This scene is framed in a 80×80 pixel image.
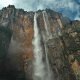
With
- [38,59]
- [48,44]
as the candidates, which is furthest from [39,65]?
[48,44]

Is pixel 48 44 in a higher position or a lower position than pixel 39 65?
higher

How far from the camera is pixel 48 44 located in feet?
55.1

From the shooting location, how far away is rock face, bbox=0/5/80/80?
1198 cm

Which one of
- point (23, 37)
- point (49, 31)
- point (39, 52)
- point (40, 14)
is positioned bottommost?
point (39, 52)

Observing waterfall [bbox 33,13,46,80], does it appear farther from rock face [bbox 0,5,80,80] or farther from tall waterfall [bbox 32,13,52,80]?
rock face [bbox 0,5,80,80]

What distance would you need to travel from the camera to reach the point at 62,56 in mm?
13039

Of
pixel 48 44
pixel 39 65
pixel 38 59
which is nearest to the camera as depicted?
pixel 39 65

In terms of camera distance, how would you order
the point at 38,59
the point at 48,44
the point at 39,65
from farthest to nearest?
the point at 38,59
the point at 48,44
the point at 39,65

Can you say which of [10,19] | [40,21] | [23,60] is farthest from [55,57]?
[10,19]

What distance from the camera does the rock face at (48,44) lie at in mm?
11975

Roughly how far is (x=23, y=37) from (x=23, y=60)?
21.3ft

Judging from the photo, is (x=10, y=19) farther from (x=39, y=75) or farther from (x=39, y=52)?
(x=39, y=75)

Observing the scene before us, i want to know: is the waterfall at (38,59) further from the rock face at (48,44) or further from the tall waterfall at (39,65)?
the rock face at (48,44)

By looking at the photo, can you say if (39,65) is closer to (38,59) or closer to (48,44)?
(38,59)
